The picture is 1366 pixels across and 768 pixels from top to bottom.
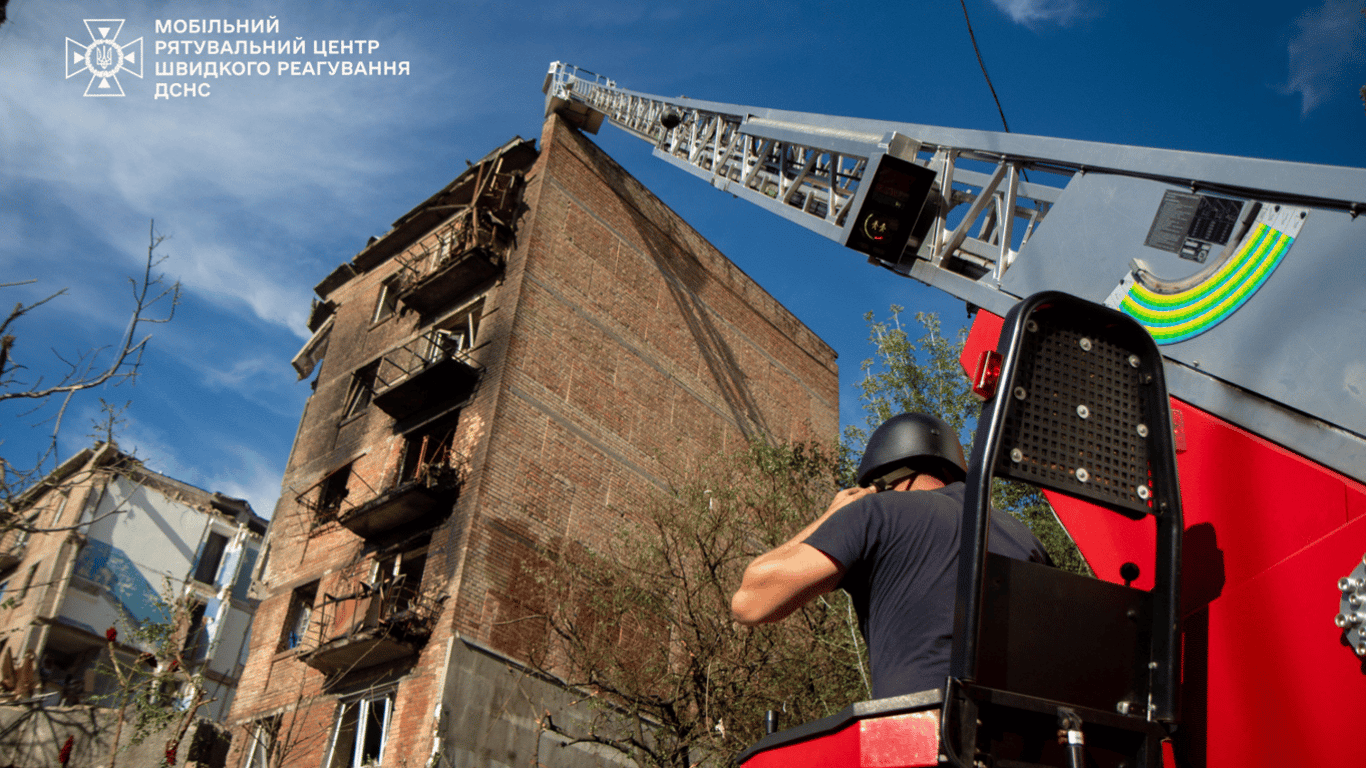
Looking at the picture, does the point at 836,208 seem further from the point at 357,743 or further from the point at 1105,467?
the point at 357,743

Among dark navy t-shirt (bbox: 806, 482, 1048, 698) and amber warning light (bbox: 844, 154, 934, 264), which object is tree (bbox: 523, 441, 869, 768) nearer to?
amber warning light (bbox: 844, 154, 934, 264)

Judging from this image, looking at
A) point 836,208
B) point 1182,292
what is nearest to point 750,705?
point 836,208

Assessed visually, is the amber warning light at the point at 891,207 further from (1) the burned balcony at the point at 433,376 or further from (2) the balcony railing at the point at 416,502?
(1) the burned balcony at the point at 433,376

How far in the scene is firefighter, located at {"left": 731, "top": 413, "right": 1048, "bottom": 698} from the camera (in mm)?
2023

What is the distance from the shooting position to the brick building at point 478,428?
15.0 metres

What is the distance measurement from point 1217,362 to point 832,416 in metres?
25.5

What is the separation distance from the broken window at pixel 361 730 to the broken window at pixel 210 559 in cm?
2126

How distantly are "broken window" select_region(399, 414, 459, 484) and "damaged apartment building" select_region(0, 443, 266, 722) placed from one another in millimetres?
11703

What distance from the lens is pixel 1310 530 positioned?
7.30 ft

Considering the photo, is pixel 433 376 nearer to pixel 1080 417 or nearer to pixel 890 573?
pixel 890 573

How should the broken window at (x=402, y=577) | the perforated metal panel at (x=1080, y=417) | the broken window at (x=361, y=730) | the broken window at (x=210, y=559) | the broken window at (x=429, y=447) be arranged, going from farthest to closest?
1. the broken window at (x=210, y=559)
2. the broken window at (x=429, y=447)
3. the broken window at (x=402, y=577)
4. the broken window at (x=361, y=730)
5. the perforated metal panel at (x=1080, y=417)

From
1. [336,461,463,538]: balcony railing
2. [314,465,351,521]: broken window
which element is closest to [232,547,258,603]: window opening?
[314,465,351,521]: broken window

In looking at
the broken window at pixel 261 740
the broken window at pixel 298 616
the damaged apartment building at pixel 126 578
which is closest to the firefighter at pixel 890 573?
the broken window at pixel 261 740

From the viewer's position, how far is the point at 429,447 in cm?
1883
